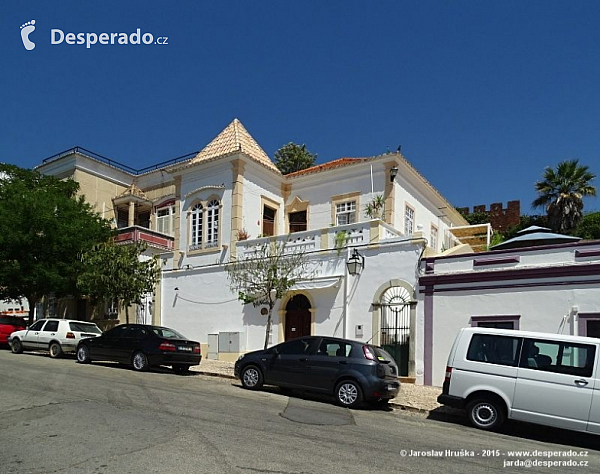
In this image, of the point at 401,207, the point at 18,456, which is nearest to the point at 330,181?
the point at 401,207

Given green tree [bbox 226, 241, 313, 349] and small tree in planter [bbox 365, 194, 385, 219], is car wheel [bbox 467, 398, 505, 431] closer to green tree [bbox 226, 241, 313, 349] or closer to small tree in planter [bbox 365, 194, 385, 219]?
green tree [bbox 226, 241, 313, 349]

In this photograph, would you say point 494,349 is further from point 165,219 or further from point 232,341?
point 165,219

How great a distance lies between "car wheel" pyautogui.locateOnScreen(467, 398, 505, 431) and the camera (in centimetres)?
1017

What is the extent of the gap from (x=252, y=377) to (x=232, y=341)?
711 centimetres

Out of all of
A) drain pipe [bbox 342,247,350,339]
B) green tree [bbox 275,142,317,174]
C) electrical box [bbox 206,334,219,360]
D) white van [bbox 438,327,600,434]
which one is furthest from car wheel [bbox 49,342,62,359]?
green tree [bbox 275,142,317,174]

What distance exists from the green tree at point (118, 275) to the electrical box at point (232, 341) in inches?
153

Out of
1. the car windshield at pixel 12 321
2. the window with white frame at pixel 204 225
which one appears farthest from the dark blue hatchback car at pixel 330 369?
the car windshield at pixel 12 321

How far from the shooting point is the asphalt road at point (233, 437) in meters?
6.68

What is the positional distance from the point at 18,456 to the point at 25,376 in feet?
25.4

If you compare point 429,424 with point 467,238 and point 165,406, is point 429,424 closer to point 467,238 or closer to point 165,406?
point 165,406

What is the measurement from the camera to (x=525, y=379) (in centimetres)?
995

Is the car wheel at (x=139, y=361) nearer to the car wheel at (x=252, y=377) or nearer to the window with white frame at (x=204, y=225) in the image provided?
the car wheel at (x=252, y=377)

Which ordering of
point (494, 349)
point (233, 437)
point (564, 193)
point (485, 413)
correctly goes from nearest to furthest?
point (233, 437) < point (485, 413) < point (494, 349) < point (564, 193)

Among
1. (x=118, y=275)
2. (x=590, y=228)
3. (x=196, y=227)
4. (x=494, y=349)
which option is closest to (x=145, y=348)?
(x=118, y=275)
